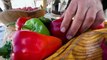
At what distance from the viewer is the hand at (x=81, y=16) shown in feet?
1.52

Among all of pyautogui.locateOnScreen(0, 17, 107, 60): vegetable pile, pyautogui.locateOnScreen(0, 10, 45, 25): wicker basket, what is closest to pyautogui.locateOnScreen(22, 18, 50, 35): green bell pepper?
pyautogui.locateOnScreen(0, 17, 107, 60): vegetable pile

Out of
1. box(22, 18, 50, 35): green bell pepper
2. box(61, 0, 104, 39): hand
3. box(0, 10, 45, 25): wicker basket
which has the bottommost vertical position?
box(0, 10, 45, 25): wicker basket

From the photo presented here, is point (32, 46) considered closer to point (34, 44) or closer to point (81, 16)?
point (34, 44)

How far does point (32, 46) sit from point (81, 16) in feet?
0.44

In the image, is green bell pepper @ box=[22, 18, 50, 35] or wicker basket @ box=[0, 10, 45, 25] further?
wicker basket @ box=[0, 10, 45, 25]

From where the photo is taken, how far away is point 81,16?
0.47m

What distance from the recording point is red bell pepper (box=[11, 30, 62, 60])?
45 centimetres

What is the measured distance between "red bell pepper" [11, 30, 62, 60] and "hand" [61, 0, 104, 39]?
1.9 inches

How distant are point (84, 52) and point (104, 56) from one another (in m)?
0.05

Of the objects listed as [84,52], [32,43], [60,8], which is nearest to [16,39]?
[32,43]

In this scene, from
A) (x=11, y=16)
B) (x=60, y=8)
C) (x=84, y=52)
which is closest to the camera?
(x=84, y=52)

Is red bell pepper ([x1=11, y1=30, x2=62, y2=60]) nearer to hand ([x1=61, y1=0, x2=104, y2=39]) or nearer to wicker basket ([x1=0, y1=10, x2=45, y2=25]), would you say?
hand ([x1=61, y1=0, x2=104, y2=39])

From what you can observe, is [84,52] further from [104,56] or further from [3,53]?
[3,53]

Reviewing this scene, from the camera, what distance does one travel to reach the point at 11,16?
926 mm
